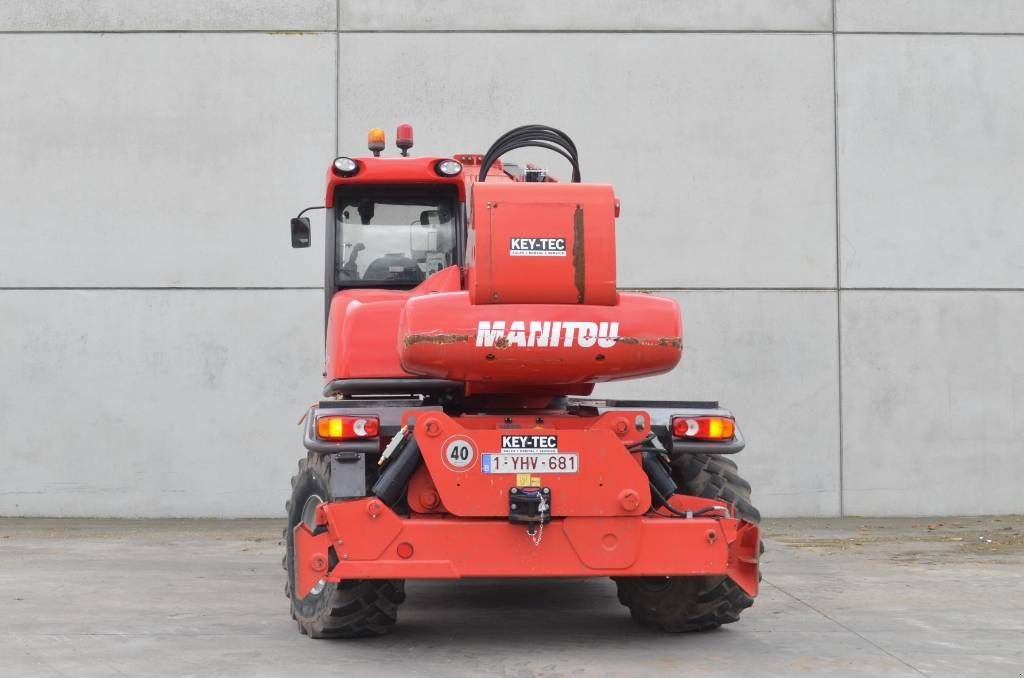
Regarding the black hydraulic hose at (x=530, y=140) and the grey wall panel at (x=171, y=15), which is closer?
the black hydraulic hose at (x=530, y=140)

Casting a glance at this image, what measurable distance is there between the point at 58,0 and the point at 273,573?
809cm

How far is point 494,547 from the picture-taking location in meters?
7.03

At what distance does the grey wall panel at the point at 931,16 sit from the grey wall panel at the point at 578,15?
42 cm

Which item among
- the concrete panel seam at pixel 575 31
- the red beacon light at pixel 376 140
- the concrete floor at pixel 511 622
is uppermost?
the concrete panel seam at pixel 575 31

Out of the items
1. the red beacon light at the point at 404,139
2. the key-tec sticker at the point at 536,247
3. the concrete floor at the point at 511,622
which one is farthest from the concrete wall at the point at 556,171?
the key-tec sticker at the point at 536,247

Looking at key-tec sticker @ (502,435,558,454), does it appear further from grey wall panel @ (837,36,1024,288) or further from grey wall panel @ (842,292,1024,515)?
grey wall panel @ (837,36,1024,288)

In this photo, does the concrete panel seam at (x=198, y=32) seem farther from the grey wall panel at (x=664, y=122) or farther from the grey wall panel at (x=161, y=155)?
the grey wall panel at (x=664, y=122)

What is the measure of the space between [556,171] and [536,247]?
8.17m

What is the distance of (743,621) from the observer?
27.3 feet

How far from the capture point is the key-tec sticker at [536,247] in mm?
6996

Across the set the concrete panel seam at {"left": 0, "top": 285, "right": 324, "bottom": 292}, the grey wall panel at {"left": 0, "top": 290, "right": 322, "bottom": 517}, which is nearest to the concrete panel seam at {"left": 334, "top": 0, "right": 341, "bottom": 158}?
the concrete panel seam at {"left": 0, "top": 285, "right": 324, "bottom": 292}

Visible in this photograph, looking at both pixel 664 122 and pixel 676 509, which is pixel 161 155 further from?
pixel 676 509

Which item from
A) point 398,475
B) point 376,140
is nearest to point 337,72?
point 376,140

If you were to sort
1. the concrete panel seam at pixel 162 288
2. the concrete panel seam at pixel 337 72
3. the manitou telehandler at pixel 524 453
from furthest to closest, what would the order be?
the concrete panel seam at pixel 337 72 → the concrete panel seam at pixel 162 288 → the manitou telehandler at pixel 524 453
